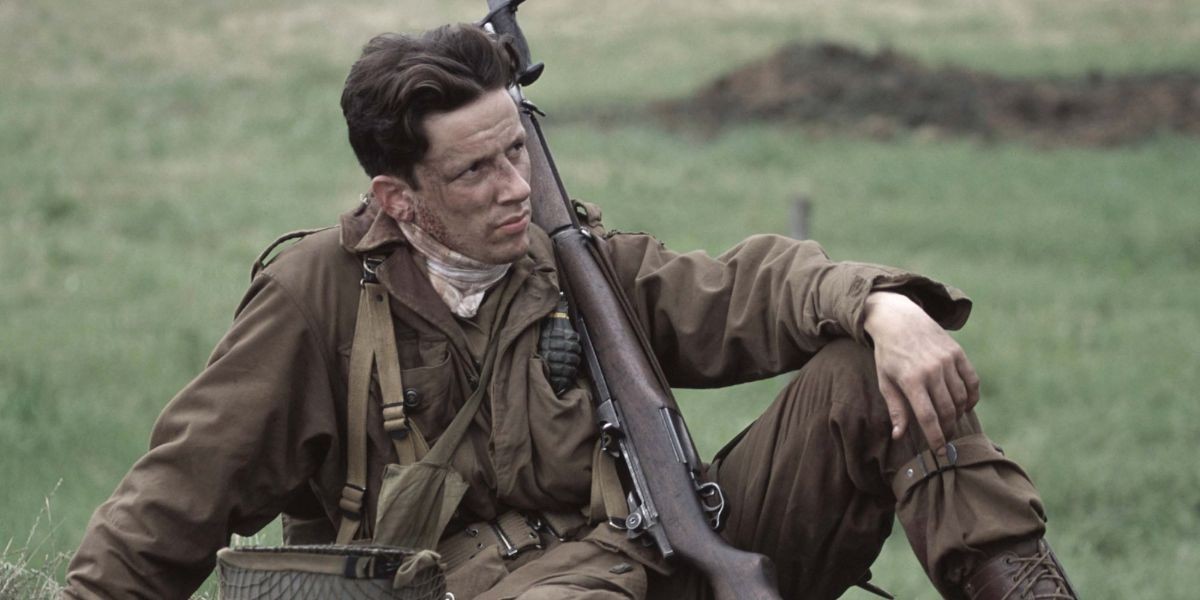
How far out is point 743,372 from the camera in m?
4.46

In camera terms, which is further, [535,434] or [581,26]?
[581,26]

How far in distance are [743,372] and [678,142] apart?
47.4 ft

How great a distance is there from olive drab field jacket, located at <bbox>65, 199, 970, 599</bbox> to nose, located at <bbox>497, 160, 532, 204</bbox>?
204 millimetres

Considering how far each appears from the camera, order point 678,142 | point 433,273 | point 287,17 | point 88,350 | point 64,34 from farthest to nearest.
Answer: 1. point 287,17
2. point 64,34
3. point 678,142
4. point 88,350
5. point 433,273

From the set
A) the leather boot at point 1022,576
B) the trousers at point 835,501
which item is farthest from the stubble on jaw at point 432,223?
the leather boot at point 1022,576

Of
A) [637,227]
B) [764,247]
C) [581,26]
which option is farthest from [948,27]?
[764,247]

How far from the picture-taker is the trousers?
3.87 metres

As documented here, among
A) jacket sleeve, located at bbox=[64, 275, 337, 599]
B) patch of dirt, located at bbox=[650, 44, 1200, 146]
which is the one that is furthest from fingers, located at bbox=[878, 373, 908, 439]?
patch of dirt, located at bbox=[650, 44, 1200, 146]

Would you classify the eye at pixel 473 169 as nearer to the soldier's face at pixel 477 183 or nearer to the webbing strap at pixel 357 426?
the soldier's face at pixel 477 183

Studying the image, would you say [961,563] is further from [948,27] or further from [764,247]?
[948,27]

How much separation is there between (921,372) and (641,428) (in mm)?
733

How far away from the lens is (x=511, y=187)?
4203mm

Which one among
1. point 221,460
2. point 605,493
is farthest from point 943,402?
point 221,460

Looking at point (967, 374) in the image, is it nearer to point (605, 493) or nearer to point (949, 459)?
point (949, 459)
